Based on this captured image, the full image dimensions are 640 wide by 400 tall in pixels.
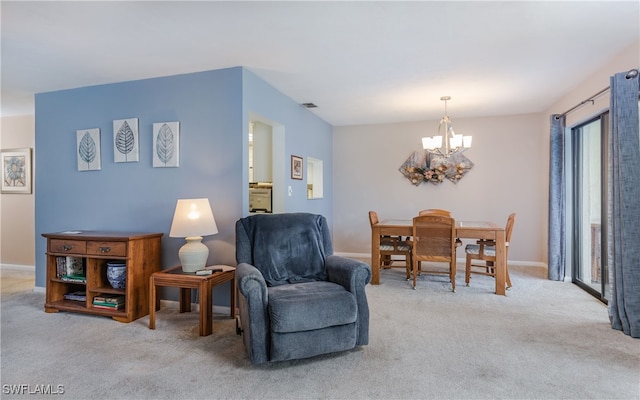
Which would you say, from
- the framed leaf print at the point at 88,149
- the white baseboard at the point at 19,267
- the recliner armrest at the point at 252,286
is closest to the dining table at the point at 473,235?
the recliner armrest at the point at 252,286

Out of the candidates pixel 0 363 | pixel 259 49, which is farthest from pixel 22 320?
pixel 259 49

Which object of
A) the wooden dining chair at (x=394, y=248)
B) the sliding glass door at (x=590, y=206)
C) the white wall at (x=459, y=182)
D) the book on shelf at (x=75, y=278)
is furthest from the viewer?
the white wall at (x=459, y=182)

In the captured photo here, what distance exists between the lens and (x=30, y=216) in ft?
17.4

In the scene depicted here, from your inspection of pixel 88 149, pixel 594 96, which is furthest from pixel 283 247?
pixel 594 96

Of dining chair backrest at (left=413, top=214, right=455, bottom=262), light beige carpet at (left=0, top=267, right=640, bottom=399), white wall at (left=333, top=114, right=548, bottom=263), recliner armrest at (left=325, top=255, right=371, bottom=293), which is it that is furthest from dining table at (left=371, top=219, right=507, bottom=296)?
recliner armrest at (left=325, top=255, right=371, bottom=293)

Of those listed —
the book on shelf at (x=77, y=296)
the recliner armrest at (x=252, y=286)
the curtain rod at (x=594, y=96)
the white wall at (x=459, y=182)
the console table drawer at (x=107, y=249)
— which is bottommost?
the book on shelf at (x=77, y=296)

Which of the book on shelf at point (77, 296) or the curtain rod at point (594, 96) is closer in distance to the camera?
the curtain rod at point (594, 96)

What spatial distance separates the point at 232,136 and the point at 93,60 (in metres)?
1.39

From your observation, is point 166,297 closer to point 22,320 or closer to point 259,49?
point 22,320

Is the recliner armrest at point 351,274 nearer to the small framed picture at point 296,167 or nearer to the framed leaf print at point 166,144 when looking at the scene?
the framed leaf print at point 166,144

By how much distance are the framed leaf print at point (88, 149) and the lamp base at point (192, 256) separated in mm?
1696

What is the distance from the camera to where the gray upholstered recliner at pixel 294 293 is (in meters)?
2.20

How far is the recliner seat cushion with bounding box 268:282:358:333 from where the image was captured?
2.19 meters

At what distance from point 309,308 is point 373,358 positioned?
0.59 metres
